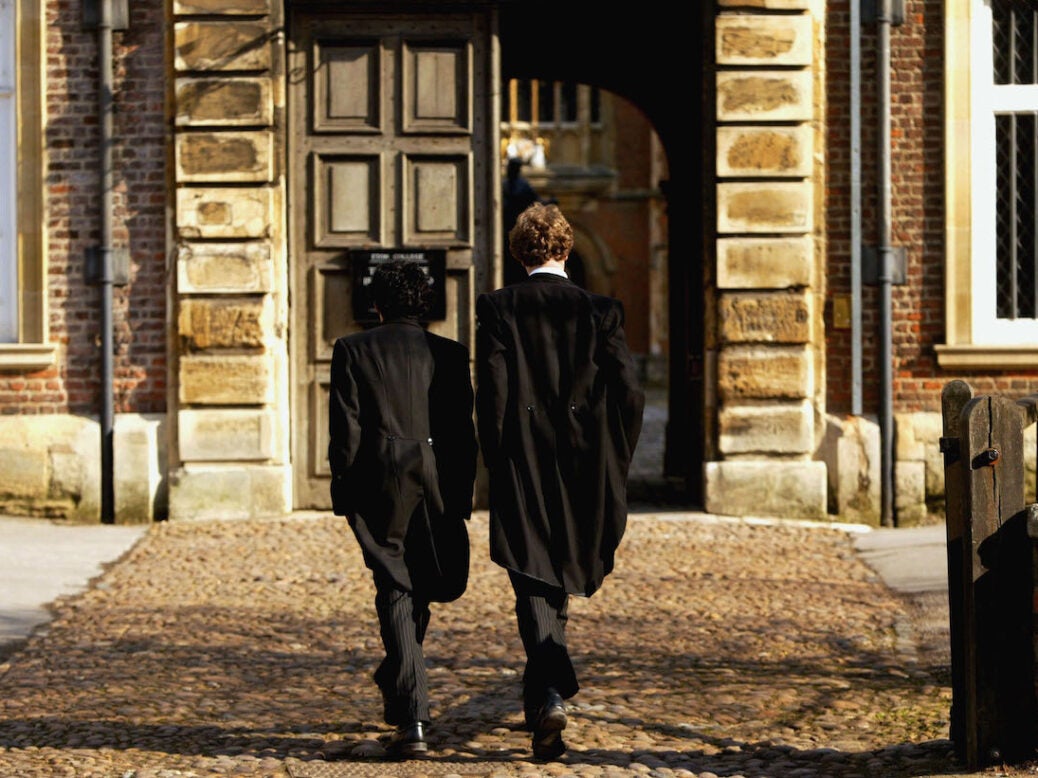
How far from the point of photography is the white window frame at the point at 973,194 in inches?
430

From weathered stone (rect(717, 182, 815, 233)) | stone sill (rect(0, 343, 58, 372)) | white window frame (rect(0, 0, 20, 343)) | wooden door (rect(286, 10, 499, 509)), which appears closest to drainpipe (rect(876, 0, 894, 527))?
weathered stone (rect(717, 182, 815, 233))

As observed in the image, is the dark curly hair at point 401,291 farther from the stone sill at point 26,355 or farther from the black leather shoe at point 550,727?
the stone sill at point 26,355

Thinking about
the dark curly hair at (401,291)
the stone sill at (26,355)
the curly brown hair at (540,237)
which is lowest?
the stone sill at (26,355)

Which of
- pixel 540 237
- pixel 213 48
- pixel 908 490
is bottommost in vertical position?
pixel 908 490

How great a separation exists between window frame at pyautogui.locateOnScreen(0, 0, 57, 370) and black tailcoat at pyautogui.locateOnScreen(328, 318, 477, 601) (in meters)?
5.99

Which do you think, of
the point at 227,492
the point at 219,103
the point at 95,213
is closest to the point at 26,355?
the point at 95,213

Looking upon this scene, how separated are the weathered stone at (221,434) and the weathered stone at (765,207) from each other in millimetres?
3247

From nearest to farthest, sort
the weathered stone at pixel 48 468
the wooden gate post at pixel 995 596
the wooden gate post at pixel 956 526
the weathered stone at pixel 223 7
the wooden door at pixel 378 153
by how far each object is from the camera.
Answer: the wooden gate post at pixel 995 596 → the wooden gate post at pixel 956 526 → the weathered stone at pixel 223 7 → the weathered stone at pixel 48 468 → the wooden door at pixel 378 153

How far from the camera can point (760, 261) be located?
10.7m

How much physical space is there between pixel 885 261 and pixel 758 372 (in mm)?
1125

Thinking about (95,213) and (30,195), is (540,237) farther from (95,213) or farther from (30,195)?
(30,195)

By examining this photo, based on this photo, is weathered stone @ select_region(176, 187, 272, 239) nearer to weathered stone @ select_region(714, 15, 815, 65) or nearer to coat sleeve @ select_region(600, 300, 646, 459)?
weathered stone @ select_region(714, 15, 815, 65)

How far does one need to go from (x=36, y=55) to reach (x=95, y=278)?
4.97 feet

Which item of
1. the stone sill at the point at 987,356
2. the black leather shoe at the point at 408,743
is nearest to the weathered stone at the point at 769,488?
the stone sill at the point at 987,356
